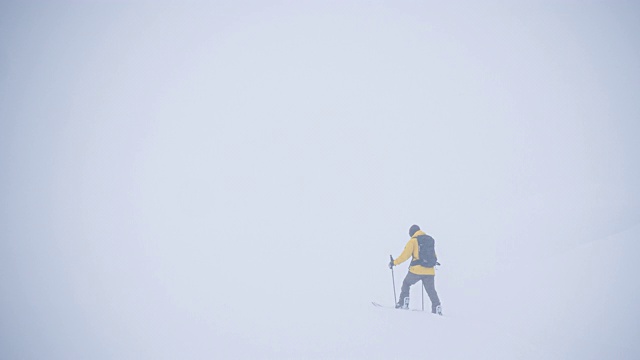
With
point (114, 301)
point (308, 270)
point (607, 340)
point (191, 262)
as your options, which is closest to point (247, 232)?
point (191, 262)

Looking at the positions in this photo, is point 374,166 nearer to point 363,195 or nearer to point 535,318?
point 363,195

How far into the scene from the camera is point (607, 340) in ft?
20.3

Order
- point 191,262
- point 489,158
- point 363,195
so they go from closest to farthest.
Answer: point 191,262, point 363,195, point 489,158

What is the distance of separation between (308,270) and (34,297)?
31.8ft

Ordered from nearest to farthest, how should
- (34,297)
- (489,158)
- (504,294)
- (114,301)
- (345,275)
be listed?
(504,294) → (114,301) → (34,297) → (345,275) → (489,158)

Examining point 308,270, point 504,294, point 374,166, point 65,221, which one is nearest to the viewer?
point 504,294

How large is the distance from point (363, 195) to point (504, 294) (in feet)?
115

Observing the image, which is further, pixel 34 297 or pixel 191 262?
pixel 191 262

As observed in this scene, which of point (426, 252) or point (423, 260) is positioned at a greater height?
point (426, 252)

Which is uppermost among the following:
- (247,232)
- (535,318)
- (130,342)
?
(247,232)

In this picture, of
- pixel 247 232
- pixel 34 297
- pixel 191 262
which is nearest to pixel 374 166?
pixel 247 232

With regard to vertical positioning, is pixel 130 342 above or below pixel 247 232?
below

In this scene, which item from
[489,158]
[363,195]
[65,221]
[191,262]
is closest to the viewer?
[191,262]

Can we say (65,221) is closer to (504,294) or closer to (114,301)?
(114,301)
